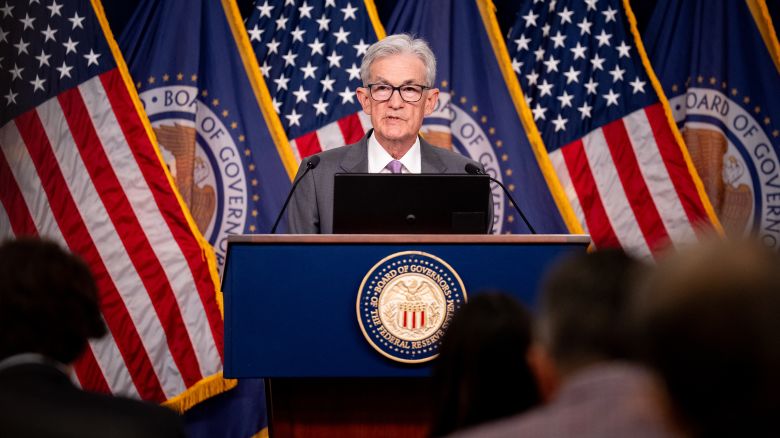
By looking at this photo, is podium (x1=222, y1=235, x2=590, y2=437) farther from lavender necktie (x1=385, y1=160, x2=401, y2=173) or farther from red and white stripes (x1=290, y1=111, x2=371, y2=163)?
red and white stripes (x1=290, y1=111, x2=371, y2=163)

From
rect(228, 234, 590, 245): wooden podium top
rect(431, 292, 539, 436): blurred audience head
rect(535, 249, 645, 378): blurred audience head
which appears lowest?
rect(431, 292, 539, 436): blurred audience head

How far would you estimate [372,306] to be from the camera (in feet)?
8.95

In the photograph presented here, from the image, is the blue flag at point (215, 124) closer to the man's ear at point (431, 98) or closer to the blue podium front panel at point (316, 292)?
the man's ear at point (431, 98)

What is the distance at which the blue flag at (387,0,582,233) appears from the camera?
5.50 meters

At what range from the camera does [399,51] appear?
12.8 ft

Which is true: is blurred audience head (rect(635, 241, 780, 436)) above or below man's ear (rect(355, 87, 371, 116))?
below

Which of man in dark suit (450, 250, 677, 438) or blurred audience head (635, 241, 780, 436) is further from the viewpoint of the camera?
man in dark suit (450, 250, 677, 438)

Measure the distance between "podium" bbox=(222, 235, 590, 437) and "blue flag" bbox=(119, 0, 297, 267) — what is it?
255 cm

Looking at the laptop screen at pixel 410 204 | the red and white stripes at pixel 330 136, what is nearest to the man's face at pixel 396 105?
the laptop screen at pixel 410 204

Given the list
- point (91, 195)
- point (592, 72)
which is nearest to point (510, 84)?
point (592, 72)

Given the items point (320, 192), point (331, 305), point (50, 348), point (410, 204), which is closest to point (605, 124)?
point (320, 192)

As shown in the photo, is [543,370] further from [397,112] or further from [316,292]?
[397,112]

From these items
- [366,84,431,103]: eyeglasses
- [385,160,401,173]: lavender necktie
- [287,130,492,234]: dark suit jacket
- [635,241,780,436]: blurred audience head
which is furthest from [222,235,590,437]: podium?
[635,241,780,436]: blurred audience head

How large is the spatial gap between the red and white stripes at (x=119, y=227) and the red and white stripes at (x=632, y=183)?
2.22 metres
